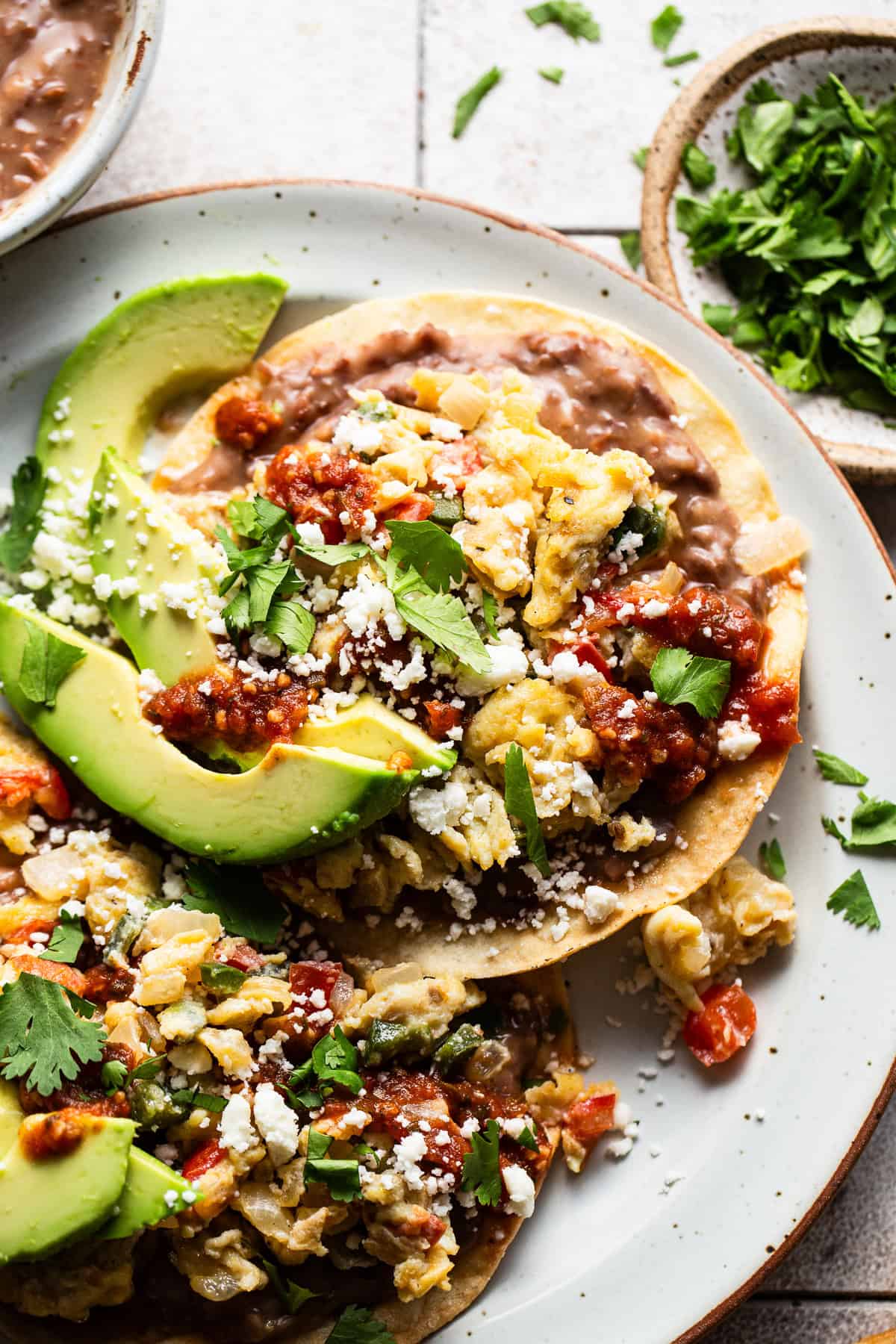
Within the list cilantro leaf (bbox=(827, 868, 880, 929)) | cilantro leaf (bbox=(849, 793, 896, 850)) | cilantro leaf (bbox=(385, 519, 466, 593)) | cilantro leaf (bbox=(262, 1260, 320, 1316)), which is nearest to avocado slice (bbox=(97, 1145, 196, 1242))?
cilantro leaf (bbox=(262, 1260, 320, 1316))

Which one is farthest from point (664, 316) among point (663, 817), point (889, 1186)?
point (889, 1186)

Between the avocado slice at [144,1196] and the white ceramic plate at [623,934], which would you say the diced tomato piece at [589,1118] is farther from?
the avocado slice at [144,1196]

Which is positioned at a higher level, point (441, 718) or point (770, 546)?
point (770, 546)

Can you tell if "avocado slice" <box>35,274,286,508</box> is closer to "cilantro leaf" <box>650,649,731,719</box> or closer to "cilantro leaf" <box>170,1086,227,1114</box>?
"cilantro leaf" <box>650,649,731,719</box>

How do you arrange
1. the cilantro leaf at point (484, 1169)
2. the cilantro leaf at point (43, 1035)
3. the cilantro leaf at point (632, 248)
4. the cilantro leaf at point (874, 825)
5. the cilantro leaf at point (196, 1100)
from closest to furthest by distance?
1. the cilantro leaf at point (43, 1035)
2. the cilantro leaf at point (196, 1100)
3. the cilantro leaf at point (484, 1169)
4. the cilantro leaf at point (874, 825)
5. the cilantro leaf at point (632, 248)

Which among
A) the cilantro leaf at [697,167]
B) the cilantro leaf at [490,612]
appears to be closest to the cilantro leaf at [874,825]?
the cilantro leaf at [490,612]

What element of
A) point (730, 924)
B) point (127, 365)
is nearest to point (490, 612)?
point (730, 924)

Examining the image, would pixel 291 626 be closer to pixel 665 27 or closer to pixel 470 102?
pixel 470 102
